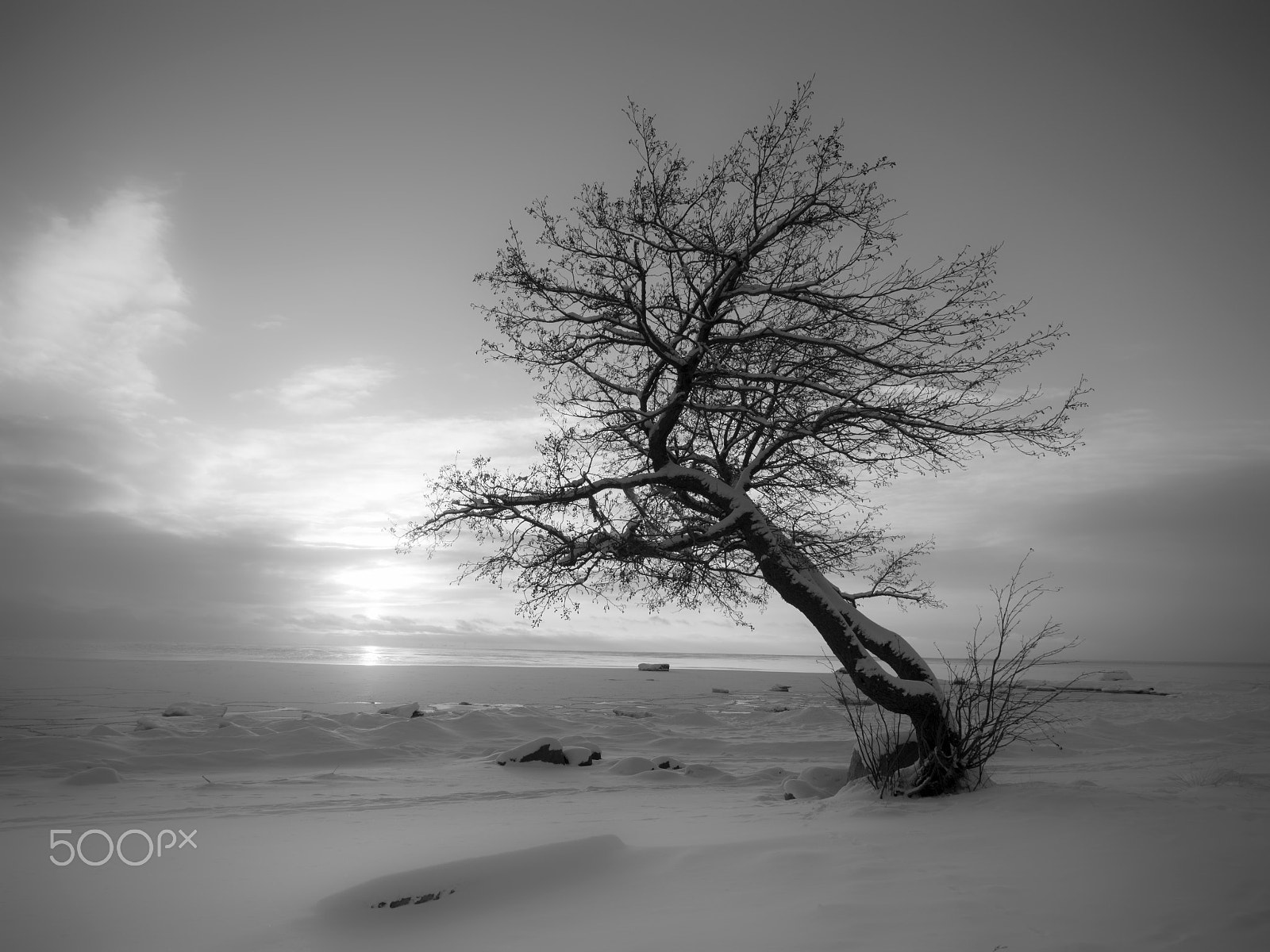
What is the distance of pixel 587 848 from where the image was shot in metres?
5.07

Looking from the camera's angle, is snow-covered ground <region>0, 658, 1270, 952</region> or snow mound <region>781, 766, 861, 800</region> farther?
snow mound <region>781, 766, 861, 800</region>

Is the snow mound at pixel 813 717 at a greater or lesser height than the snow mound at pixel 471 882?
lesser

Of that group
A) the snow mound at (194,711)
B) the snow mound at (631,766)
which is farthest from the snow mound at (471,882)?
the snow mound at (194,711)

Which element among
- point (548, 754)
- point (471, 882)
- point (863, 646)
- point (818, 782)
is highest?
point (863, 646)

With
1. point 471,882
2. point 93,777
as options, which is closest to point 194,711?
point 93,777

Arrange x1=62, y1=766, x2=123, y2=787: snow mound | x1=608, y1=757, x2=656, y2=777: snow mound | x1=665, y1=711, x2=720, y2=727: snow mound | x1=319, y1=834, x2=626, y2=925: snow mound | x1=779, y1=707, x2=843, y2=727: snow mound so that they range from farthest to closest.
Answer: x1=779, y1=707, x2=843, y2=727: snow mound, x1=665, y1=711, x2=720, y2=727: snow mound, x1=608, y1=757, x2=656, y2=777: snow mound, x1=62, y1=766, x2=123, y2=787: snow mound, x1=319, y1=834, x2=626, y2=925: snow mound

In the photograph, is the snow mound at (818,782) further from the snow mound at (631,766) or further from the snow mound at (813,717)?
the snow mound at (813,717)

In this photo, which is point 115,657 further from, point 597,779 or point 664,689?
point 597,779

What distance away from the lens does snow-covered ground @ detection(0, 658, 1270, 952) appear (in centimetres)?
361

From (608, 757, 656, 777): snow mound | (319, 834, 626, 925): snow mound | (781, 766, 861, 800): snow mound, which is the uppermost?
(319, 834, 626, 925): snow mound

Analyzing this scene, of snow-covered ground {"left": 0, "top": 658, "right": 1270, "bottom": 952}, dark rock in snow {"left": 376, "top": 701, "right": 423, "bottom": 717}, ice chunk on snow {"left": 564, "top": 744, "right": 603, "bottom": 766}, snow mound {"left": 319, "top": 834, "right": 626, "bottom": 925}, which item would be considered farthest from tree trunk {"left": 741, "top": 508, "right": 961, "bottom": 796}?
dark rock in snow {"left": 376, "top": 701, "right": 423, "bottom": 717}

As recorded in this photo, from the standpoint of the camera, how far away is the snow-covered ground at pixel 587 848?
3.61m

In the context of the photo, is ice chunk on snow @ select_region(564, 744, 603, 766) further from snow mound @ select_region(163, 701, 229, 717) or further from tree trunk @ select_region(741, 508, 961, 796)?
snow mound @ select_region(163, 701, 229, 717)

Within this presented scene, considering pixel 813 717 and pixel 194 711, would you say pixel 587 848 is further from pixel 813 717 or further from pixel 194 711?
pixel 813 717
